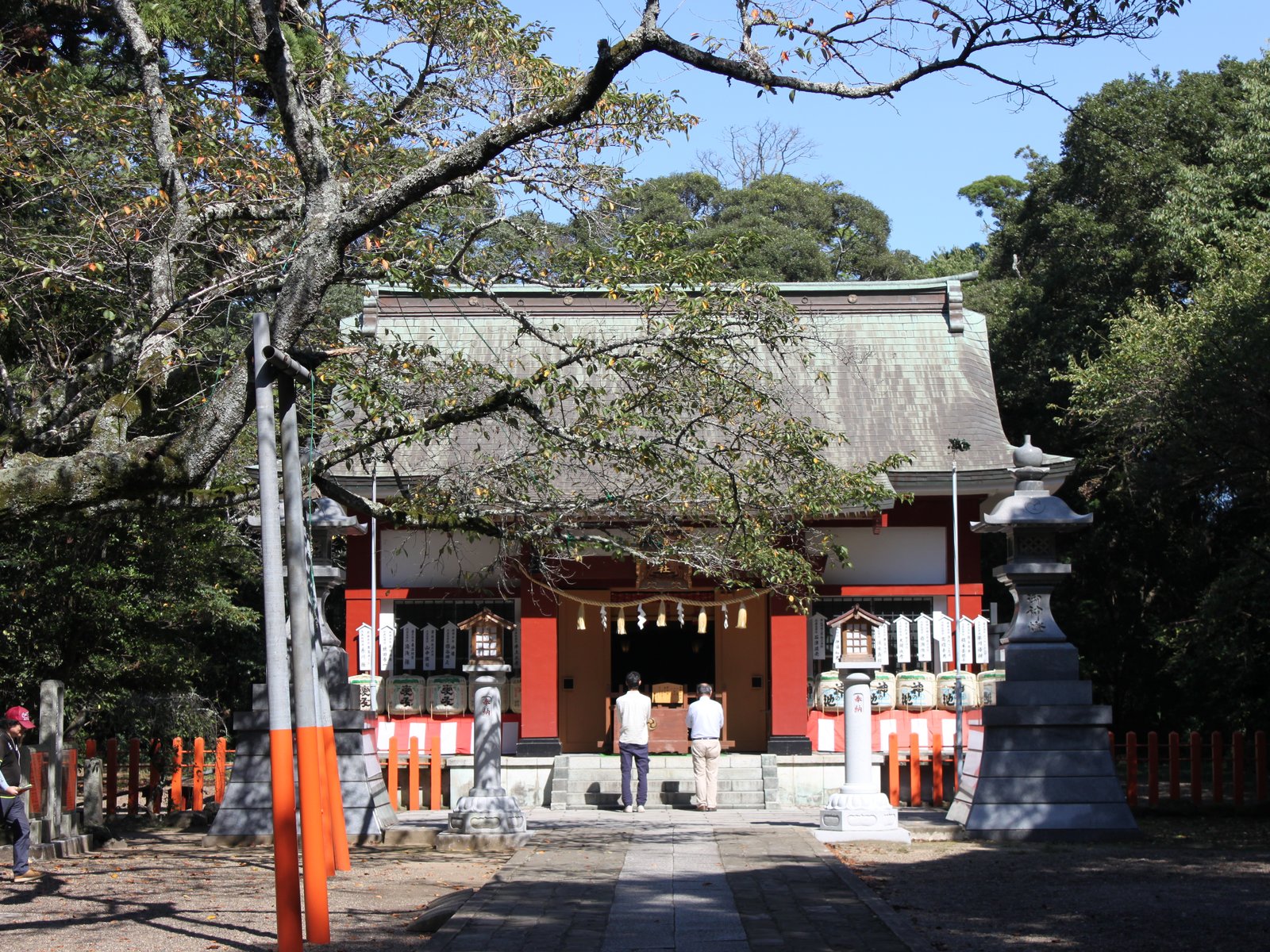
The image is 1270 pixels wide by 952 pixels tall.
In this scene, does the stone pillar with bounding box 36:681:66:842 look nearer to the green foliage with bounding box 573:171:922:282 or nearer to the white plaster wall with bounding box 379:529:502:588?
the white plaster wall with bounding box 379:529:502:588

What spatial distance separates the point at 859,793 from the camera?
12.7m

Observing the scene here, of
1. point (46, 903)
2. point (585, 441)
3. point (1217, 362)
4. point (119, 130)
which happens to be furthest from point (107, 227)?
point (1217, 362)

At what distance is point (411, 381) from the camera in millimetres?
11688

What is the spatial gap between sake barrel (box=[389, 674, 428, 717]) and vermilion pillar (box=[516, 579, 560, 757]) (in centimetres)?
156

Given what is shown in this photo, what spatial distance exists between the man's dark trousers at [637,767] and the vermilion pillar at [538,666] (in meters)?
2.29

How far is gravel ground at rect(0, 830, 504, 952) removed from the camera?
792 cm

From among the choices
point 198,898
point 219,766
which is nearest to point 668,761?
point 219,766

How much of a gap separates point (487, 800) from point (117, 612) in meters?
5.96

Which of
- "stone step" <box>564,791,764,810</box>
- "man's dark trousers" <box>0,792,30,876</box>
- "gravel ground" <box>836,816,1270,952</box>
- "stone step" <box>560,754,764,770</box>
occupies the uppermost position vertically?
"man's dark trousers" <box>0,792,30,876</box>

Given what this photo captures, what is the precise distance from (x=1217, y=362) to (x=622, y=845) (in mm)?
9281

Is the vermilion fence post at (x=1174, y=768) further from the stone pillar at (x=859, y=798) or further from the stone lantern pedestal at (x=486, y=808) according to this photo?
the stone lantern pedestal at (x=486, y=808)

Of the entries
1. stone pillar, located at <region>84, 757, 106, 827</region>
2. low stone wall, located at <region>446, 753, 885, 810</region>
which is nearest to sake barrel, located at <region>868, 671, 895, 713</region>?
low stone wall, located at <region>446, 753, 885, 810</region>

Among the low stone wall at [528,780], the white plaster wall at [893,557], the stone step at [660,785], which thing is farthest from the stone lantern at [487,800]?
the white plaster wall at [893,557]

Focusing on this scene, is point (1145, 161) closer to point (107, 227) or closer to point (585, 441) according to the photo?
point (585, 441)
